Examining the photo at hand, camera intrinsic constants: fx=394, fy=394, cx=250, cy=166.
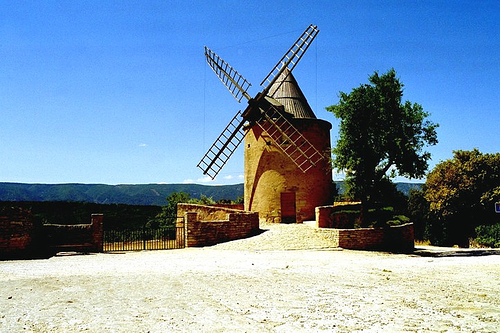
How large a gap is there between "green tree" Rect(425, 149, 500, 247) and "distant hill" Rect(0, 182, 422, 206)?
111 metres

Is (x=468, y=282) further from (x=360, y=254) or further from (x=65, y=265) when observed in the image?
(x=65, y=265)

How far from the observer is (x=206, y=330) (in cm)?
516

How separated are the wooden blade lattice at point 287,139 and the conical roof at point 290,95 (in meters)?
1.39

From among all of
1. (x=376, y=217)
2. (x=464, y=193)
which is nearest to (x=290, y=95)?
(x=376, y=217)

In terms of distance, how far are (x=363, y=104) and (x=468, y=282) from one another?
10.6 m

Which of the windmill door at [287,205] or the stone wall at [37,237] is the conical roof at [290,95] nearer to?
the windmill door at [287,205]

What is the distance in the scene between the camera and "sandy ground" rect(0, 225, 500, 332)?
542 cm

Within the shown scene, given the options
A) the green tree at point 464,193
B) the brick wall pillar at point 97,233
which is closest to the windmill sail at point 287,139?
the green tree at point 464,193

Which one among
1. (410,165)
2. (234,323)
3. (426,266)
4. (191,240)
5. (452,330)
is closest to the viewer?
(452,330)

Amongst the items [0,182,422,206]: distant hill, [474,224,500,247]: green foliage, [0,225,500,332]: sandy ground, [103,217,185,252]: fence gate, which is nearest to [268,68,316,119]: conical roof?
[103,217,185,252]: fence gate

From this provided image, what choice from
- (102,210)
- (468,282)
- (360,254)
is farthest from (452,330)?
(102,210)

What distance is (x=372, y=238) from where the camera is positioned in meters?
16.6

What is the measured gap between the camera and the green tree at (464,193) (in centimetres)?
2527

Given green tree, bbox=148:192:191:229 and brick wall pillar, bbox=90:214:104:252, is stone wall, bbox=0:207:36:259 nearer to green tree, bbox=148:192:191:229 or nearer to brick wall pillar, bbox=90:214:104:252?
brick wall pillar, bbox=90:214:104:252
